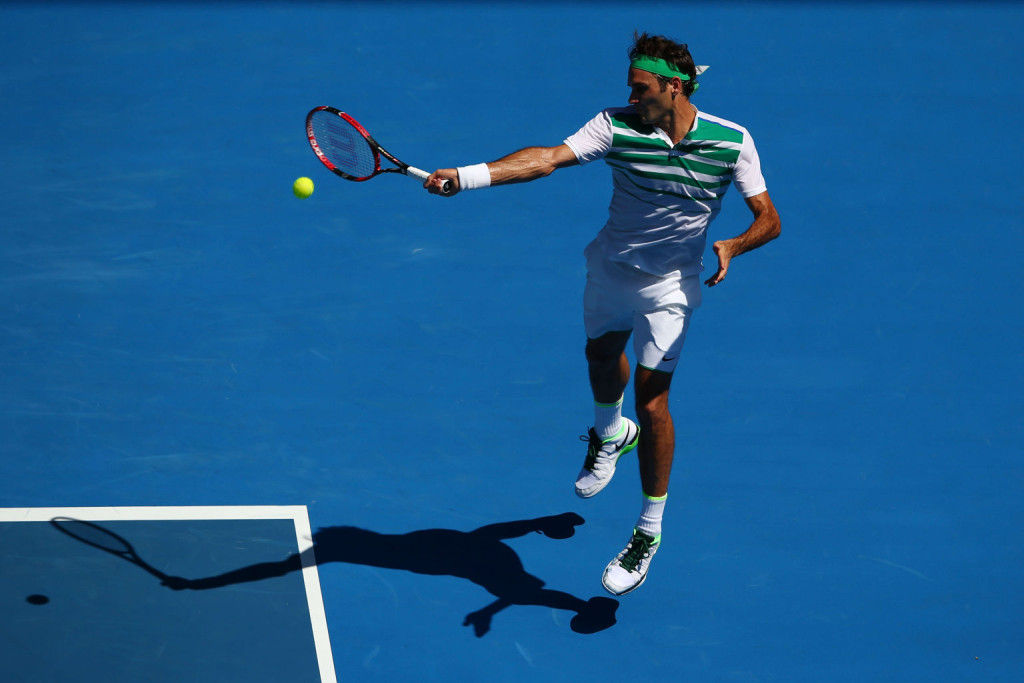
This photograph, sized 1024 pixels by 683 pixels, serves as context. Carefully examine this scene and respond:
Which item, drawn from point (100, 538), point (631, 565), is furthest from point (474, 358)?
point (100, 538)

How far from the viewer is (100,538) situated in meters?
6.56

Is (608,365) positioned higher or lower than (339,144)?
lower

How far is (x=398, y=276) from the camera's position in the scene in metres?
8.46

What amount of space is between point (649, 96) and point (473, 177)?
925 millimetres

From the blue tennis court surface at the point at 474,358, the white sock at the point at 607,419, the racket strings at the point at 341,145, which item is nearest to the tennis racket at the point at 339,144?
the racket strings at the point at 341,145

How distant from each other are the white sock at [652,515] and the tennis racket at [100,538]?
260 cm

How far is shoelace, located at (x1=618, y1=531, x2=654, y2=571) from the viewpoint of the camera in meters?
6.22

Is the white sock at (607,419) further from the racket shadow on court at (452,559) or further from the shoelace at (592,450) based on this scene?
the racket shadow on court at (452,559)

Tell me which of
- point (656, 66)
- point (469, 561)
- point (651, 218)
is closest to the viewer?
point (656, 66)

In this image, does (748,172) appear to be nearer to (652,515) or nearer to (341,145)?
(652,515)

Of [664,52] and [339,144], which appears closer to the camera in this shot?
[664,52]

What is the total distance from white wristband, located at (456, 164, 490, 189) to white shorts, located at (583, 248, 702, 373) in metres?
0.92

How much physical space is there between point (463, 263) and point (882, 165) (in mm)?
3643

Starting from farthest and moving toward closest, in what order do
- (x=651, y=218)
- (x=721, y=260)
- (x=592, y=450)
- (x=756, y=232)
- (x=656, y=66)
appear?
1. (x=592, y=450)
2. (x=651, y=218)
3. (x=756, y=232)
4. (x=656, y=66)
5. (x=721, y=260)
